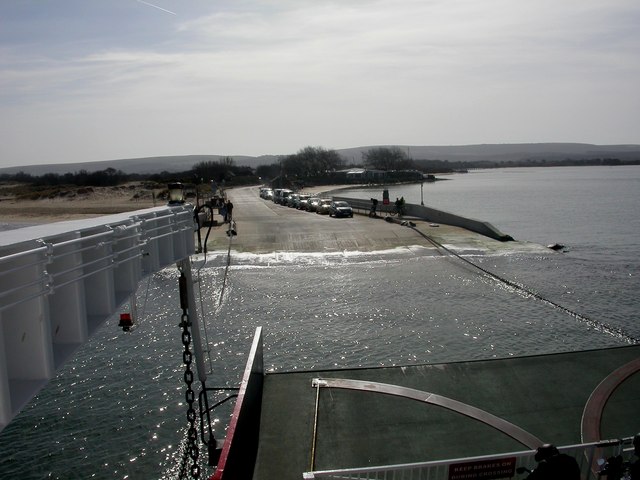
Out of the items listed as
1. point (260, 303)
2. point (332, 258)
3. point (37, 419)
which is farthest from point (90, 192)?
point (37, 419)

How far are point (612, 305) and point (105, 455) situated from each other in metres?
21.9

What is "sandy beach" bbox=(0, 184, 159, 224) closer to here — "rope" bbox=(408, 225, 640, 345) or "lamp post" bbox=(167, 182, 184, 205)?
"rope" bbox=(408, 225, 640, 345)

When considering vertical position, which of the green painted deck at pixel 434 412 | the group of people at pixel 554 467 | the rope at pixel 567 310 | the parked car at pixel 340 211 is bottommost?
the rope at pixel 567 310

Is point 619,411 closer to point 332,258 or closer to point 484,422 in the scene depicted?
point 484,422

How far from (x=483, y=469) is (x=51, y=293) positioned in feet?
18.7

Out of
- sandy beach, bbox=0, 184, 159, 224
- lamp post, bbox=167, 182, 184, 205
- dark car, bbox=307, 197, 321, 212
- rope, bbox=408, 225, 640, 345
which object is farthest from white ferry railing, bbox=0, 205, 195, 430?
sandy beach, bbox=0, 184, 159, 224

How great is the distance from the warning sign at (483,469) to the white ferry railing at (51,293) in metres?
4.95

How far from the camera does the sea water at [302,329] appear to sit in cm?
1360

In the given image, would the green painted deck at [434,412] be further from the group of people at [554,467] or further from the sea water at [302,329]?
the group of people at [554,467]

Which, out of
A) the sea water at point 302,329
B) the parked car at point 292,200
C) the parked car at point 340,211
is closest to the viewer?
the sea water at point 302,329

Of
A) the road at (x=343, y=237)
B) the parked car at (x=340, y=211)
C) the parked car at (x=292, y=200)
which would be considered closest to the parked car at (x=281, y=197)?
the parked car at (x=292, y=200)

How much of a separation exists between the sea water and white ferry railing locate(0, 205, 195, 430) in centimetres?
100

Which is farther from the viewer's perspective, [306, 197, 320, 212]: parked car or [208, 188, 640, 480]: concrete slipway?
[306, 197, 320, 212]: parked car

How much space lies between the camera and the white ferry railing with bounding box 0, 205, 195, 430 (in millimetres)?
5016
